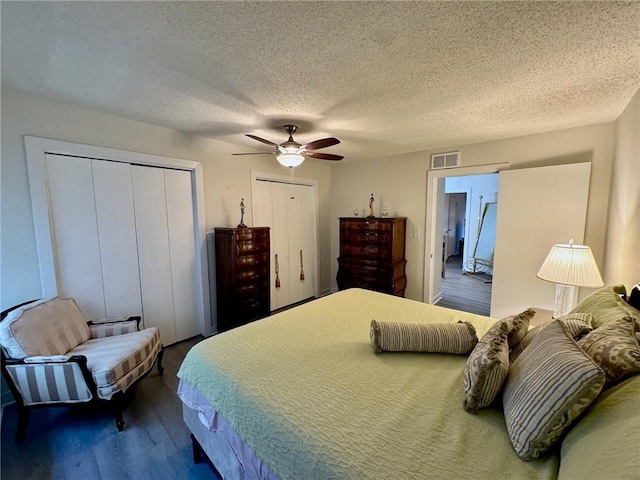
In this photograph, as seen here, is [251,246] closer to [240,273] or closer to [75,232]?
[240,273]

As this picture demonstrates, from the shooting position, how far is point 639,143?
1819 millimetres

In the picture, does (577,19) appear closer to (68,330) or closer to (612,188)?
(612,188)

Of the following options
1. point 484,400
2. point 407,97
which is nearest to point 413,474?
point 484,400

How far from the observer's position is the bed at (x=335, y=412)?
0.85m

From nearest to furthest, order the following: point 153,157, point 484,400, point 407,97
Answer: point 484,400, point 407,97, point 153,157

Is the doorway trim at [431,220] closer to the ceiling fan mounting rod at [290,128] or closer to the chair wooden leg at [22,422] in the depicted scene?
the ceiling fan mounting rod at [290,128]

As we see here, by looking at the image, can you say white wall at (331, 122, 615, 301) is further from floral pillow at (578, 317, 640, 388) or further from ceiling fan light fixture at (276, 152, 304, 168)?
floral pillow at (578, 317, 640, 388)

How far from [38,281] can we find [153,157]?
4.71ft

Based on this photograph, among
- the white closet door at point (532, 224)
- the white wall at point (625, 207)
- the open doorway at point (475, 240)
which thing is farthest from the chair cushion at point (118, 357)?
the open doorway at point (475, 240)

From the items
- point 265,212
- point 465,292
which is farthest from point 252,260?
point 465,292

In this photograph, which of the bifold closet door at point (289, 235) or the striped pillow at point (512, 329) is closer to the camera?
the striped pillow at point (512, 329)

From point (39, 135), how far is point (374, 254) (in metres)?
3.65

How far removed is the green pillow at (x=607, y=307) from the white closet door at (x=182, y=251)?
3396mm

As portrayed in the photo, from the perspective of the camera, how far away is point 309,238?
14.9 feet
